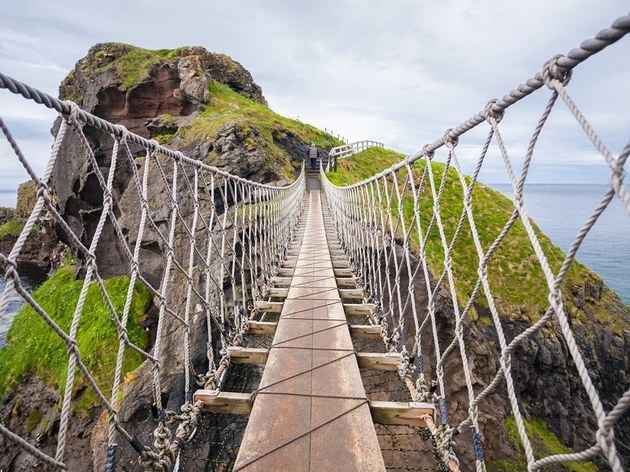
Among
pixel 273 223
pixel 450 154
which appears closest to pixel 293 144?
pixel 273 223

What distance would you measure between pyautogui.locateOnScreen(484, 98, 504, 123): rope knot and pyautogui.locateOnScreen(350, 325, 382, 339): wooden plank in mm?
1941

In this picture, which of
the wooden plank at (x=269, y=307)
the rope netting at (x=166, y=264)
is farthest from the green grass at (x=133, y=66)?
the wooden plank at (x=269, y=307)

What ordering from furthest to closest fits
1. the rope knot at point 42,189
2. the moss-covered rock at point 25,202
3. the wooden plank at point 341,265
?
the moss-covered rock at point 25,202 < the wooden plank at point 341,265 < the rope knot at point 42,189

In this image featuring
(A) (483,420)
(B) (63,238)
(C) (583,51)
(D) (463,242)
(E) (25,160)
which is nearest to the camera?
(C) (583,51)

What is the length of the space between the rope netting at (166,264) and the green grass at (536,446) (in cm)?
673

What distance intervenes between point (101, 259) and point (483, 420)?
47.0 ft

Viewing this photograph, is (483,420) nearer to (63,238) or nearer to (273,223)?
(273,223)

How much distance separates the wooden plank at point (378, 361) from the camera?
2240 mm

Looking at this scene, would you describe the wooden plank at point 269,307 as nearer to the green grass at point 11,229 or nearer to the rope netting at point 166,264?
the rope netting at point 166,264

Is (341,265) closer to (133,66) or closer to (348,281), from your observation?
(348,281)

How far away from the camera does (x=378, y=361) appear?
226cm

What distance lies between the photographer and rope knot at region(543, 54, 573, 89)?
35.3 inches

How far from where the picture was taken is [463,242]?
36.6 ft

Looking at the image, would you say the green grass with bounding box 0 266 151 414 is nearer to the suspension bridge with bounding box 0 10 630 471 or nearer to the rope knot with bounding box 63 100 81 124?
the suspension bridge with bounding box 0 10 630 471
